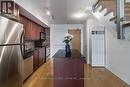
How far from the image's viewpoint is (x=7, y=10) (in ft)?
12.9

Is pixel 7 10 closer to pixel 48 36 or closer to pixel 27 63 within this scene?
pixel 27 63

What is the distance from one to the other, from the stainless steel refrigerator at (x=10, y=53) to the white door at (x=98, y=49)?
16.9 ft

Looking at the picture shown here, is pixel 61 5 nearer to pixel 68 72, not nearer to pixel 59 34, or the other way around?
pixel 68 72

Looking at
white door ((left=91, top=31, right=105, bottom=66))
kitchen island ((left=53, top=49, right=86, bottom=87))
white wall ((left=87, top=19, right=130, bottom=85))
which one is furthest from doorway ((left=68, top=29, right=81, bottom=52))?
kitchen island ((left=53, top=49, right=86, bottom=87))

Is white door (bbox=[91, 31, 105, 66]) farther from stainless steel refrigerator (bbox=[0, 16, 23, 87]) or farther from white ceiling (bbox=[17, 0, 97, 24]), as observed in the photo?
stainless steel refrigerator (bbox=[0, 16, 23, 87])

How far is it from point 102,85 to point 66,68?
1635 millimetres

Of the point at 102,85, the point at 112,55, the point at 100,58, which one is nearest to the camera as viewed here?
the point at 102,85

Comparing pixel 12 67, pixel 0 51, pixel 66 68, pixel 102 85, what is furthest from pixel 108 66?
pixel 0 51

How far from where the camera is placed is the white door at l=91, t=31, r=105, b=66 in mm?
8266

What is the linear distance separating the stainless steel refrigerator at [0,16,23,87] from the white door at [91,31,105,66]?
5.16 m

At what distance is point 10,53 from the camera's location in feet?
9.94

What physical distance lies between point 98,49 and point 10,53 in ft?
19.0

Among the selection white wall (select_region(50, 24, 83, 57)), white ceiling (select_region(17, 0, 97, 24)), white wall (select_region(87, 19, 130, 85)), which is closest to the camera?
white ceiling (select_region(17, 0, 97, 24))

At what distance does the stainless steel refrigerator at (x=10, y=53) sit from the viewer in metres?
2.72
